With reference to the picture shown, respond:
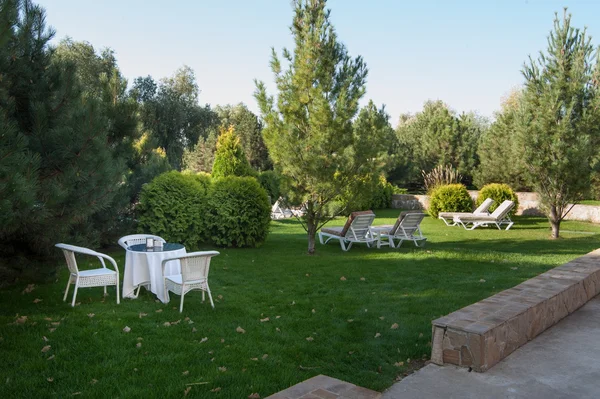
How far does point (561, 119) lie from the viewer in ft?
41.1

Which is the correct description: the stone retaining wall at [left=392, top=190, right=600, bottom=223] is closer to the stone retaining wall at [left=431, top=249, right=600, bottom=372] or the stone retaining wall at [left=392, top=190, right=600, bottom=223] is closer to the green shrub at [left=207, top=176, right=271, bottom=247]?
the green shrub at [left=207, top=176, right=271, bottom=247]

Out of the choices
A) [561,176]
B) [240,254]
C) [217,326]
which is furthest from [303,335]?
[561,176]

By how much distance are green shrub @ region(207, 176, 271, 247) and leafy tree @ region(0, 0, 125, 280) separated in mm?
4377

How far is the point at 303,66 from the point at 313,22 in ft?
3.29

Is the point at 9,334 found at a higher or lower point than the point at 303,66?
lower

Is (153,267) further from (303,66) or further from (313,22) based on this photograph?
(313,22)

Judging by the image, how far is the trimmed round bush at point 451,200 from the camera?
59.9 ft

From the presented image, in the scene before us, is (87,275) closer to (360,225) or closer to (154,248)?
(154,248)

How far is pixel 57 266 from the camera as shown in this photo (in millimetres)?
6512

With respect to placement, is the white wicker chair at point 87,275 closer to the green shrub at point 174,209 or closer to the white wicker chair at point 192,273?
the white wicker chair at point 192,273

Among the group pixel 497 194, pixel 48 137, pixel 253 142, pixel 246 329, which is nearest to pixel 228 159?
pixel 497 194

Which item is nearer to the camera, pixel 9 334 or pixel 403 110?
pixel 9 334

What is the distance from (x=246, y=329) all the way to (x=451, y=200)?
592 inches

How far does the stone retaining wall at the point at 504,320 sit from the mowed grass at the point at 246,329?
483 mm
